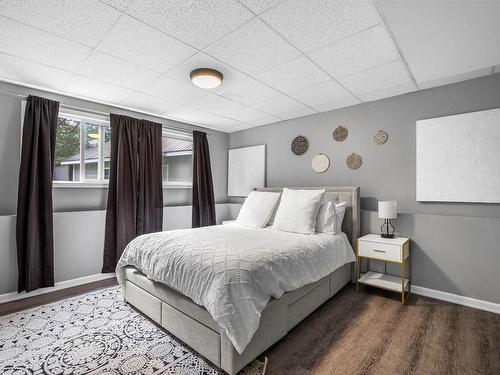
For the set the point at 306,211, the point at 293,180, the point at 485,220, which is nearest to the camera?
the point at 485,220

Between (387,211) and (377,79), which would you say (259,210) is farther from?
(377,79)

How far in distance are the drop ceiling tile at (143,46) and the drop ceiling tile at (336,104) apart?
2.07m

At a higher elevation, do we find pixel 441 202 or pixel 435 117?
pixel 435 117

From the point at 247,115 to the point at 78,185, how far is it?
8.69ft

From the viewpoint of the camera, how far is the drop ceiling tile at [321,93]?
2.96 m

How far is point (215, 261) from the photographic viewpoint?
188 centimetres

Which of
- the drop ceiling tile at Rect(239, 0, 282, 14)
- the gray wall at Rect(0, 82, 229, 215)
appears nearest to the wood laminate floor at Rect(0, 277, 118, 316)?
the gray wall at Rect(0, 82, 229, 215)

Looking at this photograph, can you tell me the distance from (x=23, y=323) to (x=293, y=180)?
370cm

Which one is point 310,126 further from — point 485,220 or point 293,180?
point 485,220

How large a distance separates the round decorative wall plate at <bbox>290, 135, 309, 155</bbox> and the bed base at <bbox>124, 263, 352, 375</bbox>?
215 centimetres

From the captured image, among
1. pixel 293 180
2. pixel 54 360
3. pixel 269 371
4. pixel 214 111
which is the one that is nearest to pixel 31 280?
pixel 54 360

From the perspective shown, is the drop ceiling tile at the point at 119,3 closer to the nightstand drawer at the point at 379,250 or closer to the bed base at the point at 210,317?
the bed base at the point at 210,317

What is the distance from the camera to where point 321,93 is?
10.4 feet

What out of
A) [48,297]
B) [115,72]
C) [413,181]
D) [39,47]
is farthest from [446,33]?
[48,297]
